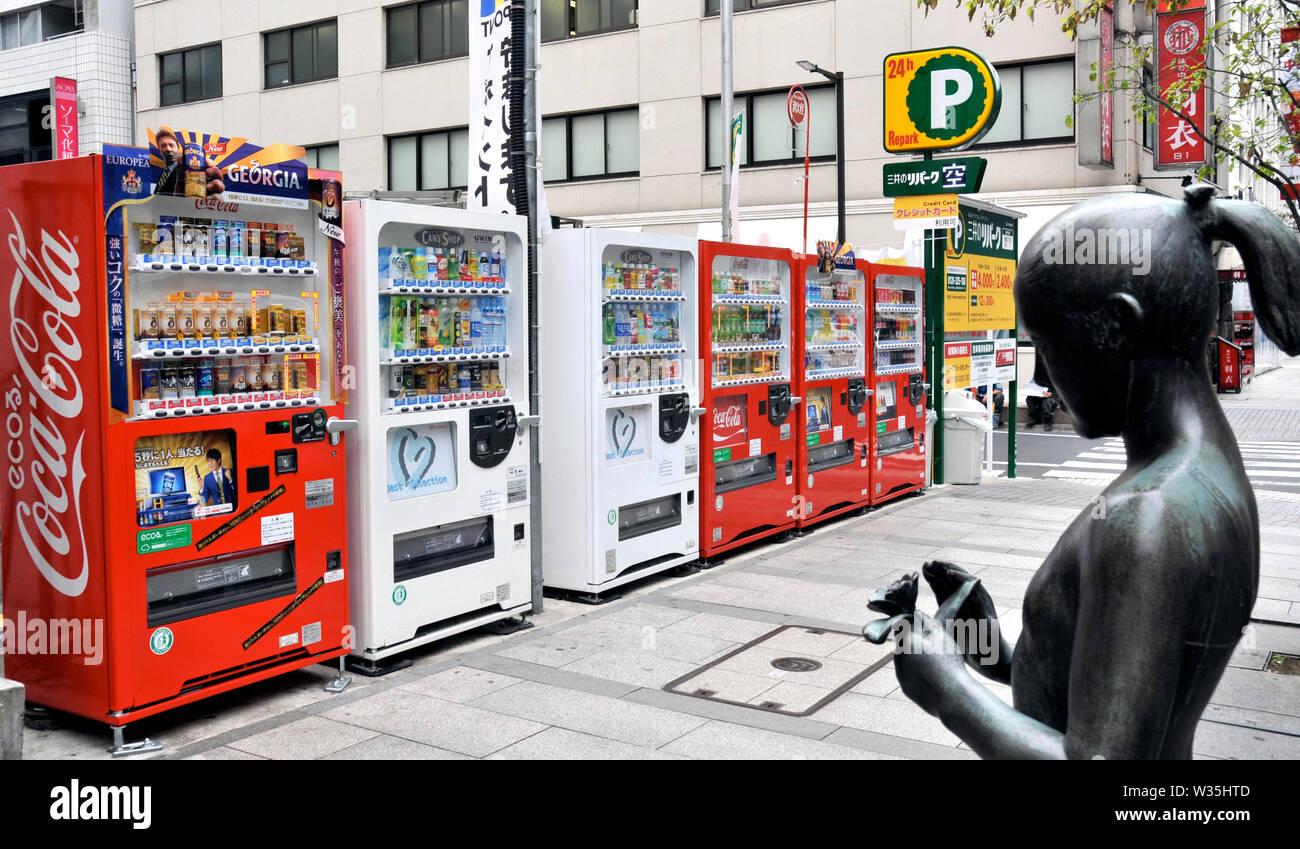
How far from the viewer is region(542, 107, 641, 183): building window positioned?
92.6 feet

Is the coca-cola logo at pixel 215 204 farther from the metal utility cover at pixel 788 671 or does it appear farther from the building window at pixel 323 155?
the building window at pixel 323 155

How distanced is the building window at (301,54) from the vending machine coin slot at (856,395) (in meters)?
24.5

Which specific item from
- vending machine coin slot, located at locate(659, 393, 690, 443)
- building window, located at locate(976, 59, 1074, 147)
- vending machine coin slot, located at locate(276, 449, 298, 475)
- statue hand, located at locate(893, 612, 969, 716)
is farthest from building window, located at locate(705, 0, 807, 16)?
statue hand, located at locate(893, 612, 969, 716)

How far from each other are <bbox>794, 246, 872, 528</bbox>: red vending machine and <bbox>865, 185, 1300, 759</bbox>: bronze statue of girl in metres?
9.41

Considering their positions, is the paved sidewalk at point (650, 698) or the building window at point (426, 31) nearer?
the paved sidewalk at point (650, 698)

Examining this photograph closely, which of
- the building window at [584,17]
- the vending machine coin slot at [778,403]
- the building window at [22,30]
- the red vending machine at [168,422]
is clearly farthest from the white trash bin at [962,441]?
the building window at [22,30]

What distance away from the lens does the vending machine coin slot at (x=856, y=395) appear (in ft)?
40.3

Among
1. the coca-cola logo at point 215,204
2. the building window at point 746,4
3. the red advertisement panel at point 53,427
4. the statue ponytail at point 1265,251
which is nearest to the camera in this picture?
the statue ponytail at point 1265,251

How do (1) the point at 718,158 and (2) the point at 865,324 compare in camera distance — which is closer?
(2) the point at 865,324

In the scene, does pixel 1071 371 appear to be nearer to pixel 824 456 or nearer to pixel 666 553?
pixel 666 553

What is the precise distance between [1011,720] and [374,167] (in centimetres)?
3169

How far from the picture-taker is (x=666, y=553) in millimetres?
9438

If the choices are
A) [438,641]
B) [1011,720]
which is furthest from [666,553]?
[1011,720]

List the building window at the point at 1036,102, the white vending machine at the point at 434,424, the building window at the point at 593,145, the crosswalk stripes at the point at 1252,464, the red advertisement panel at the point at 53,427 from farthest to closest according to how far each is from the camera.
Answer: the building window at the point at 593,145 < the building window at the point at 1036,102 < the crosswalk stripes at the point at 1252,464 < the white vending machine at the point at 434,424 < the red advertisement panel at the point at 53,427
